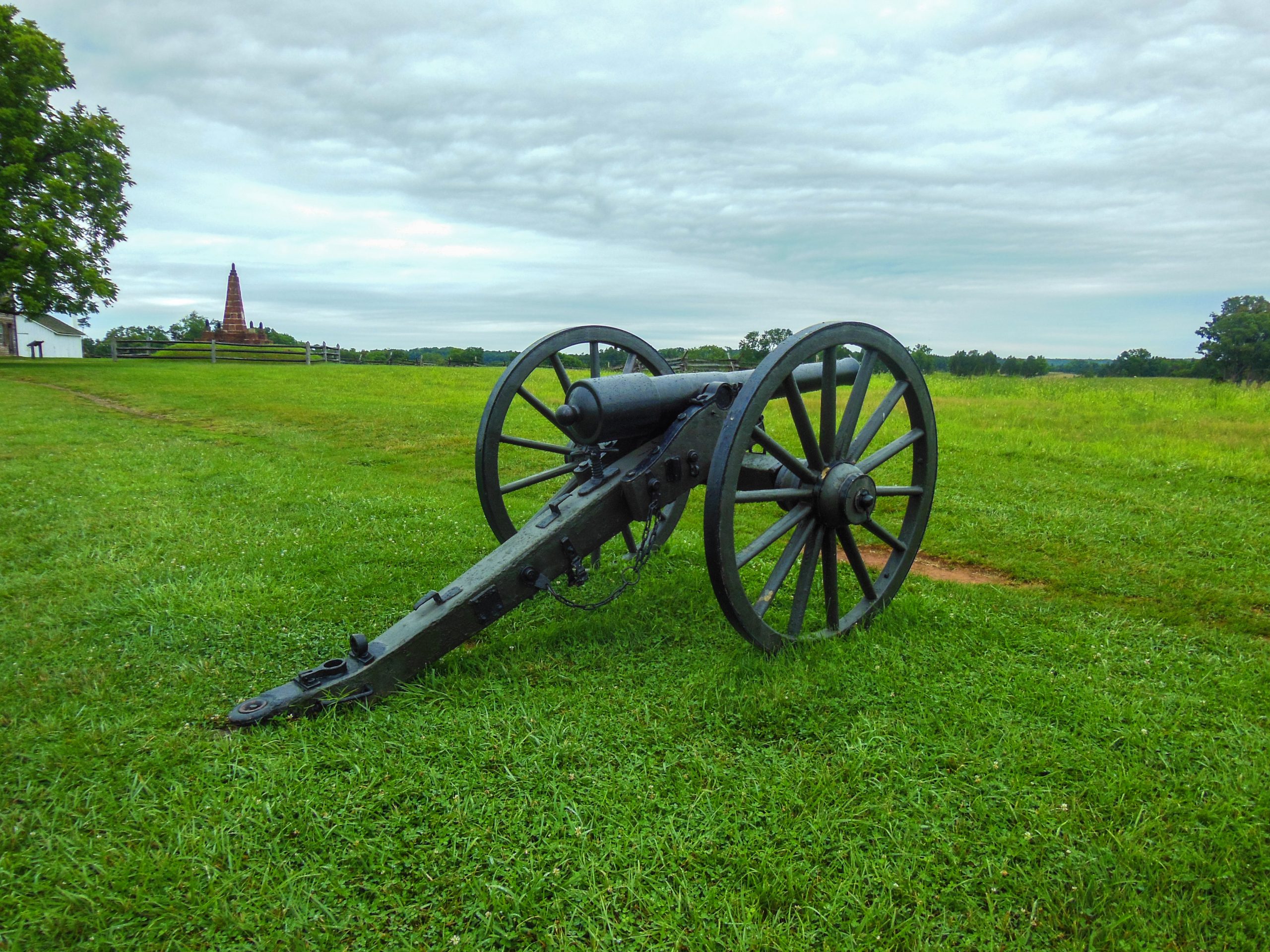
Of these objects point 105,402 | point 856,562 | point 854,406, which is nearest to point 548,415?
point 854,406

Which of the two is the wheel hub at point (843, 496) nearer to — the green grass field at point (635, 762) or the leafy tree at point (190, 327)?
the green grass field at point (635, 762)

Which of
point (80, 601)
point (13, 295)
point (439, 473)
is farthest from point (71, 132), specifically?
point (80, 601)

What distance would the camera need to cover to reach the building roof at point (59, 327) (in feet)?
184

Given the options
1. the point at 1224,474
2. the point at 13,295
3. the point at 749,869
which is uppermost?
the point at 13,295

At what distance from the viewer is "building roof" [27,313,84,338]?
184 feet

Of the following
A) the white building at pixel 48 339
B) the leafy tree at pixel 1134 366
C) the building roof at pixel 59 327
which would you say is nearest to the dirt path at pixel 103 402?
the leafy tree at pixel 1134 366

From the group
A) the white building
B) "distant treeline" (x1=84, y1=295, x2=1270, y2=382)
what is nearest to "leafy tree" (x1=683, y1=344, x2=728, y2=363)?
"distant treeline" (x1=84, y1=295, x2=1270, y2=382)

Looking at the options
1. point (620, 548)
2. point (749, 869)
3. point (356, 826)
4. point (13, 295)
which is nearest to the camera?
point (749, 869)

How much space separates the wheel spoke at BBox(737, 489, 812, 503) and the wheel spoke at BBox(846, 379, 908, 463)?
355mm

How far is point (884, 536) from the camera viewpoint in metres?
3.94

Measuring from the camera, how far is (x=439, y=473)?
364 inches

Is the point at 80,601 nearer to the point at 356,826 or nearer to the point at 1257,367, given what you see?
the point at 356,826

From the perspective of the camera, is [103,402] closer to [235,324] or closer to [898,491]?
[898,491]

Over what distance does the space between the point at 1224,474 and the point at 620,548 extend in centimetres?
688
